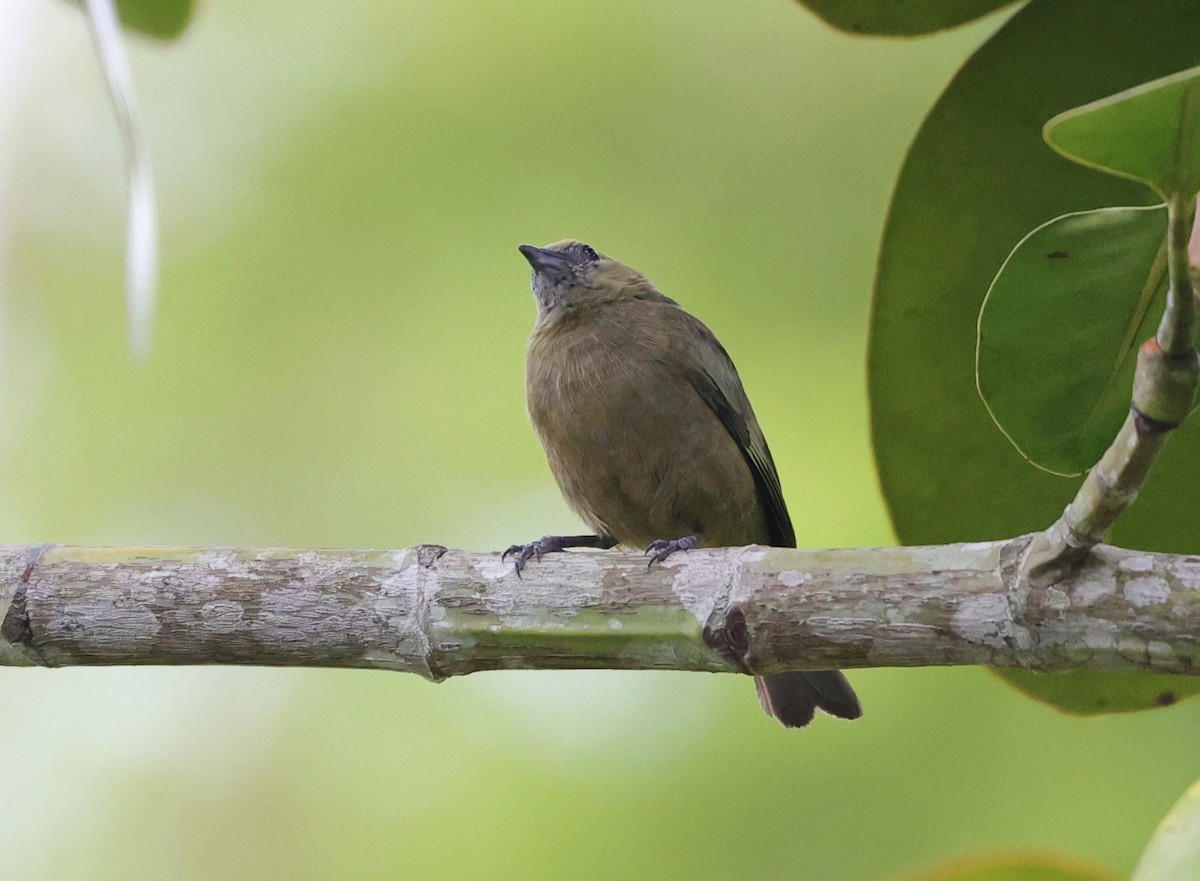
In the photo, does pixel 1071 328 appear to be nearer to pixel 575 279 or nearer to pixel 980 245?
pixel 980 245

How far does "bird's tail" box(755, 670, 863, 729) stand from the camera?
250 cm

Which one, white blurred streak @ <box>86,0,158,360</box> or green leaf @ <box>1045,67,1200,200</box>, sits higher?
white blurred streak @ <box>86,0,158,360</box>

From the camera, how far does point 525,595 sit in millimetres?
1595

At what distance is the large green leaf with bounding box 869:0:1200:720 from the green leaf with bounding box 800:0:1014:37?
52mm

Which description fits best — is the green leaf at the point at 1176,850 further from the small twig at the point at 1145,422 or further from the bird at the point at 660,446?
the bird at the point at 660,446

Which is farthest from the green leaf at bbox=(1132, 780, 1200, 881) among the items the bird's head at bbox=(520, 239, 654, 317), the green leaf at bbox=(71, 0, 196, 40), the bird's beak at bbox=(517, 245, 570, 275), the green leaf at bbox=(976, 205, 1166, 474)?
the bird's beak at bbox=(517, 245, 570, 275)

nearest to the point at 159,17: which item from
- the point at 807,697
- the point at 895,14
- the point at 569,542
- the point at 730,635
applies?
the point at 895,14

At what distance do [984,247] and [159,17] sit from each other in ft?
3.90

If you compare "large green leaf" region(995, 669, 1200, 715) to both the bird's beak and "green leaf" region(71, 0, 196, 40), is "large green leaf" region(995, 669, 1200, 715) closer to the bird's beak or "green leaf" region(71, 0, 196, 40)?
"green leaf" region(71, 0, 196, 40)

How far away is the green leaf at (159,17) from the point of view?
177cm

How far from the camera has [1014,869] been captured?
1346 mm

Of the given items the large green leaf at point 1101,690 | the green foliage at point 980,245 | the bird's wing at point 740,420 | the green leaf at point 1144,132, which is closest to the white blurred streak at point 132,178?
the green foliage at point 980,245

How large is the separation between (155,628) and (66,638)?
0.39 ft

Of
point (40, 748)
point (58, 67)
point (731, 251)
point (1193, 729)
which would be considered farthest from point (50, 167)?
point (1193, 729)
